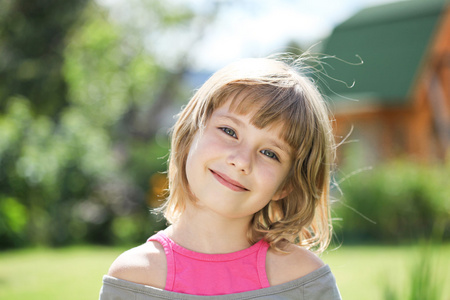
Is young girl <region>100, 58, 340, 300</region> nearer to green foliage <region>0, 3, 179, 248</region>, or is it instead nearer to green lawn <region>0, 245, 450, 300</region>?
green lawn <region>0, 245, 450, 300</region>

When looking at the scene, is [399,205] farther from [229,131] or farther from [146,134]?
[146,134]

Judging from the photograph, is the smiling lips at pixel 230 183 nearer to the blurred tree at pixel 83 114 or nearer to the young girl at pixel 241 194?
the young girl at pixel 241 194

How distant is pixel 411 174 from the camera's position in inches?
418

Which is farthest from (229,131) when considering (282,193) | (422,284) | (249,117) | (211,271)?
(422,284)

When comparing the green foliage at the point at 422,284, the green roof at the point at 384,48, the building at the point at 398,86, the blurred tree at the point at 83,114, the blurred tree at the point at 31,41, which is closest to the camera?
the green foliage at the point at 422,284

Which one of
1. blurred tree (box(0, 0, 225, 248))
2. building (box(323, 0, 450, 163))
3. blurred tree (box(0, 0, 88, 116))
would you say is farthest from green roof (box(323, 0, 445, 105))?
blurred tree (box(0, 0, 88, 116))

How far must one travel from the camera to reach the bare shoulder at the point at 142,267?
185 cm

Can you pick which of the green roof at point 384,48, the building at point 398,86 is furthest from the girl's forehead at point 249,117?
the green roof at point 384,48

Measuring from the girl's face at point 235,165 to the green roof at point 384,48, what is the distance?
1377cm

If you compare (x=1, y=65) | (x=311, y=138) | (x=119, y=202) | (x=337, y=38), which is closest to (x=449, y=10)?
(x=337, y=38)

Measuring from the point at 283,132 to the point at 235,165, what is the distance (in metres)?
0.23

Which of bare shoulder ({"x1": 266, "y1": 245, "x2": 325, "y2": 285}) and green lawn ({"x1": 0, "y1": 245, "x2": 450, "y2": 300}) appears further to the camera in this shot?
green lawn ({"x1": 0, "y1": 245, "x2": 450, "y2": 300})

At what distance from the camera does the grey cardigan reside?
1.82m

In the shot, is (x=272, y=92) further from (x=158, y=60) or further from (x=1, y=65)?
(x=158, y=60)
